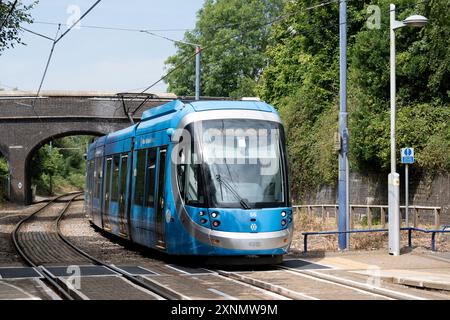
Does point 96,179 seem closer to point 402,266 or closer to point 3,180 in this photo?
point 402,266

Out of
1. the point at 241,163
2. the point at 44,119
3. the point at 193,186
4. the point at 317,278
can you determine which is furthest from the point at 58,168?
the point at 317,278

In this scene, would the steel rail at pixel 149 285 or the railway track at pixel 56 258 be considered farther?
the railway track at pixel 56 258

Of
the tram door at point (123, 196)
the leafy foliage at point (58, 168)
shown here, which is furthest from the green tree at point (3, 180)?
the tram door at point (123, 196)

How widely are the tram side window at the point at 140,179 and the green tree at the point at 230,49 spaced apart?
49.4m

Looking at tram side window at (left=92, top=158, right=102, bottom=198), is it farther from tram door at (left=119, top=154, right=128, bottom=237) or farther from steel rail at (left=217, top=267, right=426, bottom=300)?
steel rail at (left=217, top=267, right=426, bottom=300)

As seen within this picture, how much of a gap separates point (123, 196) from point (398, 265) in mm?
7822

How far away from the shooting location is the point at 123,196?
A: 21391 mm

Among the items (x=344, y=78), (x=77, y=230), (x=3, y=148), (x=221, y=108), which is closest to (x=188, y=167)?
(x=221, y=108)

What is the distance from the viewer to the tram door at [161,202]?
16812 mm

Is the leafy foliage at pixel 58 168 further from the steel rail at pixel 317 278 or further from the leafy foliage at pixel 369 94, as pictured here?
the steel rail at pixel 317 278

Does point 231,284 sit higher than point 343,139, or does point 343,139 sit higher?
point 343,139

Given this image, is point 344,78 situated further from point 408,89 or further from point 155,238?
point 408,89

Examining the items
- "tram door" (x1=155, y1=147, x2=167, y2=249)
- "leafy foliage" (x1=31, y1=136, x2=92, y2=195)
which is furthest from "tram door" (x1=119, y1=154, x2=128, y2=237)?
"leafy foliage" (x1=31, y1=136, x2=92, y2=195)
